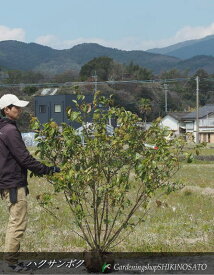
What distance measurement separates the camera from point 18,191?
737 cm

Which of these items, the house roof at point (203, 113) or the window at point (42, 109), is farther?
the house roof at point (203, 113)

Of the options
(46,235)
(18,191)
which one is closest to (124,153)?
(18,191)

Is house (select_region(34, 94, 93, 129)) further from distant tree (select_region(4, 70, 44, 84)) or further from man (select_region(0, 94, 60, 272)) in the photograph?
man (select_region(0, 94, 60, 272))

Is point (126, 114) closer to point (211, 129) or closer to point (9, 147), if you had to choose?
point (9, 147)

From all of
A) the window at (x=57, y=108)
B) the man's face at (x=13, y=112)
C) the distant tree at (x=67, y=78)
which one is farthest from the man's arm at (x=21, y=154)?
the distant tree at (x=67, y=78)

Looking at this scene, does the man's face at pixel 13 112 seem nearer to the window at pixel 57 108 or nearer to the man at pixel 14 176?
the man at pixel 14 176

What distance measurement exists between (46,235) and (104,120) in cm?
352

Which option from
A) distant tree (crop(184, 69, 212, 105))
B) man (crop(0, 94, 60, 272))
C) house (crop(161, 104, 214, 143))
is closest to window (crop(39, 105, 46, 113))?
house (crop(161, 104, 214, 143))

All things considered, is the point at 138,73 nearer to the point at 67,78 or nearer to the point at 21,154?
the point at 67,78

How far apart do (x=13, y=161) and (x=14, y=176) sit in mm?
209

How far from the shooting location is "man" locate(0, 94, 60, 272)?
24.1ft

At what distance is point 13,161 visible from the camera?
740cm

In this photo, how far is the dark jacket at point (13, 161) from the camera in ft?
24.1

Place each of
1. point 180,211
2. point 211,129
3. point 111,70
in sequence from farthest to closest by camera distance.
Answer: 1. point 111,70
2. point 211,129
3. point 180,211
